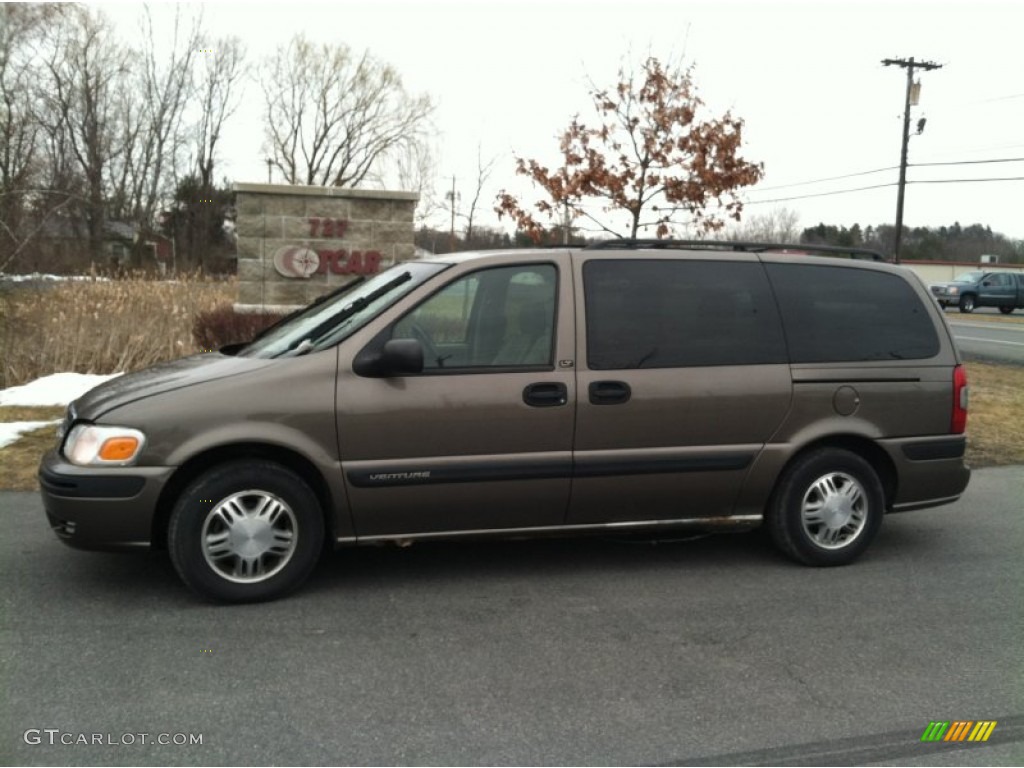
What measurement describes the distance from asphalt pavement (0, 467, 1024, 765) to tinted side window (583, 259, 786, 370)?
1.22 meters

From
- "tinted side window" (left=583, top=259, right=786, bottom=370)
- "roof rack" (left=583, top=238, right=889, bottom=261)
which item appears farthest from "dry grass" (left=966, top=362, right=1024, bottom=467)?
"tinted side window" (left=583, top=259, right=786, bottom=370)

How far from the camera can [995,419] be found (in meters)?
9.90

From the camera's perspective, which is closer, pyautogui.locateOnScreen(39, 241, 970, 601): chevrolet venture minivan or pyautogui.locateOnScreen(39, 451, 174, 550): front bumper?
pyautogui.locateOnScreen(39, 451, 174, 550): front bumper

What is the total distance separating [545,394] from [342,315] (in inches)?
45.5

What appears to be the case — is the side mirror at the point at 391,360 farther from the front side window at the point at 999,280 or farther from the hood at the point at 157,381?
the front side window at the point at 999,280

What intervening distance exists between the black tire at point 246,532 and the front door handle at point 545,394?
3.83 ft

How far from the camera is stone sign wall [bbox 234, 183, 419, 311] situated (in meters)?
12.2

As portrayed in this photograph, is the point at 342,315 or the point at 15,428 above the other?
the point at 342,315

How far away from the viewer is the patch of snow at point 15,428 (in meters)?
7.56

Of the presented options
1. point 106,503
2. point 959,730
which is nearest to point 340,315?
point 106,503

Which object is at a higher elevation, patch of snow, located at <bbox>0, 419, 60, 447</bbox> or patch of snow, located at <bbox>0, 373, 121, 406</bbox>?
patch of snow, located at <bbox>0, 373, 121, 406</bbox>

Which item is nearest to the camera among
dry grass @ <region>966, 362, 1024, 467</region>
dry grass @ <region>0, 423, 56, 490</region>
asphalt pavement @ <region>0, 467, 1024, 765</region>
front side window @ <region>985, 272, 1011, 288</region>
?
asphalt pavement @ <region>0, 467, 1024, 765</region>

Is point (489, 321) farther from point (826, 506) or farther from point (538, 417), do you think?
point (826, 506)

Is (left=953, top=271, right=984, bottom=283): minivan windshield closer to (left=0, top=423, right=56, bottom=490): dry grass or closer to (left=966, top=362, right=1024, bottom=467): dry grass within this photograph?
(left=966, top=362, right=1024, bottom=467): dry grass
